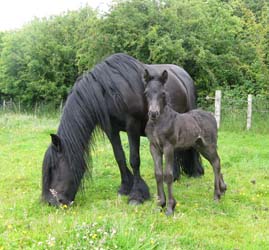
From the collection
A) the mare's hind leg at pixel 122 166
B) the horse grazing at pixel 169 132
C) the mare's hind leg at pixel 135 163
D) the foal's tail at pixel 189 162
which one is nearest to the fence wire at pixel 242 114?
the foal's tail at pixel 189 162

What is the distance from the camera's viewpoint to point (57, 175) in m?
4.75

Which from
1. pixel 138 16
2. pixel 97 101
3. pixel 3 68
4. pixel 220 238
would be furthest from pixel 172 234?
pixel 3 68

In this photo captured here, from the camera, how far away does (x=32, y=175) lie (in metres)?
6.87

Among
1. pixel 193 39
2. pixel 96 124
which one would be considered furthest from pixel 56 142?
pixel 193 39

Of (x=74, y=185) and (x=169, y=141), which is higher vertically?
(x=169, y=141)

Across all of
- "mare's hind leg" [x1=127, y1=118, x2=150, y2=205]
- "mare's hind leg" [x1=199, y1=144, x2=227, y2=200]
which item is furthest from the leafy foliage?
"mare's hind leg" [x1=127, y1=118, x2=150, y2=205]

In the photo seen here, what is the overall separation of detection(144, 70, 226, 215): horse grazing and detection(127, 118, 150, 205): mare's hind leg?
18.0 inches

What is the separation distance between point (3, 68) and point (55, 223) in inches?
923

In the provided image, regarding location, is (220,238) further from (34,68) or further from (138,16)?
(34,68)

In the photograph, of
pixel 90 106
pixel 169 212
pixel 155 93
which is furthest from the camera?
pixel 90 106

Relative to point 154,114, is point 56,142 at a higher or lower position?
lower

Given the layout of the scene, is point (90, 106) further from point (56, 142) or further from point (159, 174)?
point (159, 174)

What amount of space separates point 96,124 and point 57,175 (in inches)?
33.8

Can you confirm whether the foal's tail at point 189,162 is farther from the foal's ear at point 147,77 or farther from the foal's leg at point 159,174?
the foal's ear at point 147,77
